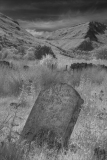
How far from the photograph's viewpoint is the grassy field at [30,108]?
3.81m

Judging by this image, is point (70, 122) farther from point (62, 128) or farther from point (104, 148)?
point (104, 148)

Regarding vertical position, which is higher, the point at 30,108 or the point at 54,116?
the point at 54,116

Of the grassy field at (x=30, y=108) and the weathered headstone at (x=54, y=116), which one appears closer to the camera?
the grassy field at (x=30, y=108)

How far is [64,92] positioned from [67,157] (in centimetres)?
126

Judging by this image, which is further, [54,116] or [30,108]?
[30,108]

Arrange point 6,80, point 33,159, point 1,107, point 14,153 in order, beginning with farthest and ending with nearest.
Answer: point 6,80 → point 1,107 → point 33,159 → point 14,153

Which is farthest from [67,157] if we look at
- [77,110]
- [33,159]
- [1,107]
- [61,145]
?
[1,107]

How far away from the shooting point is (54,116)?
15.8 feet

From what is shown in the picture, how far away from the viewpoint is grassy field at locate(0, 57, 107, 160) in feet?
12.5

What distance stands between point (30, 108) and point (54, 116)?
9.67 ft

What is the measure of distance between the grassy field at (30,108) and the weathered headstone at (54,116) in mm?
200

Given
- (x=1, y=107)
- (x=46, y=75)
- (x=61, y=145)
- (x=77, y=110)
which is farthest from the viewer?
(x=46, y=75)

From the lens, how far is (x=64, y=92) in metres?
5.03

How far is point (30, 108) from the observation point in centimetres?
767
